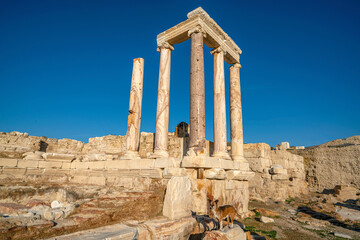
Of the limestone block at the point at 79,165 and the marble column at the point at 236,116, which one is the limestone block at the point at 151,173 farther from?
the marble column at the point at 236,116

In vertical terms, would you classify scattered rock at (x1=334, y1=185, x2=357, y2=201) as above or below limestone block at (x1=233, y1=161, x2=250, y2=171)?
below

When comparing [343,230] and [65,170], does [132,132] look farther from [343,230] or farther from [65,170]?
[343,230]

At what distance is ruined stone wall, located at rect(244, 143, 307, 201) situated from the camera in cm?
1252

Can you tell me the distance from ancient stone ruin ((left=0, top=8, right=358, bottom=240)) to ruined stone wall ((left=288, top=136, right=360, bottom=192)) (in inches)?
73.4

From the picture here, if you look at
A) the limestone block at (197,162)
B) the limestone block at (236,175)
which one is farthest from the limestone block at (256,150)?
the limestone block at (197,162)

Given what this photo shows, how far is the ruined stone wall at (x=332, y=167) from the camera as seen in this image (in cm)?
1585

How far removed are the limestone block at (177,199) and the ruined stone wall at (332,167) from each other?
1577 centimetres

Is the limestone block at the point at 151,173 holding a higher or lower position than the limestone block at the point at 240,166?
lower

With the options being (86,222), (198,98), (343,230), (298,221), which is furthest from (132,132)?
(343,230)

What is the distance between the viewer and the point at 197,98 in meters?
8.65

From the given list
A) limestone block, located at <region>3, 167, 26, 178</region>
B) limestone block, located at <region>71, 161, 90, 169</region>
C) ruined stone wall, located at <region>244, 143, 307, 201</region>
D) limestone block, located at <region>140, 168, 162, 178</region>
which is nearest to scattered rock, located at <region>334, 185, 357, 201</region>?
ruined stone wall, located at <region>244, 143, 307, 201</region>

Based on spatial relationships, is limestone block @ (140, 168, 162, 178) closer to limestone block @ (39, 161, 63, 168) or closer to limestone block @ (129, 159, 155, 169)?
limestone block @ (129, 159, 155, 169)

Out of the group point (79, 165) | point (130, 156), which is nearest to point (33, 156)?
point (79, 165)

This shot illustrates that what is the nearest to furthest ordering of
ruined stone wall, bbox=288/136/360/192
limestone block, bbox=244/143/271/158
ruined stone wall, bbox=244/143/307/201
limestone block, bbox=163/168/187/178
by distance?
limestone block, bbox=163/168/187/178
ruined stone wall, bbox=244/143/307/201
limestone block, bbox=244/143/271/158
ruined stone wall, bbox=288/136/360/192
